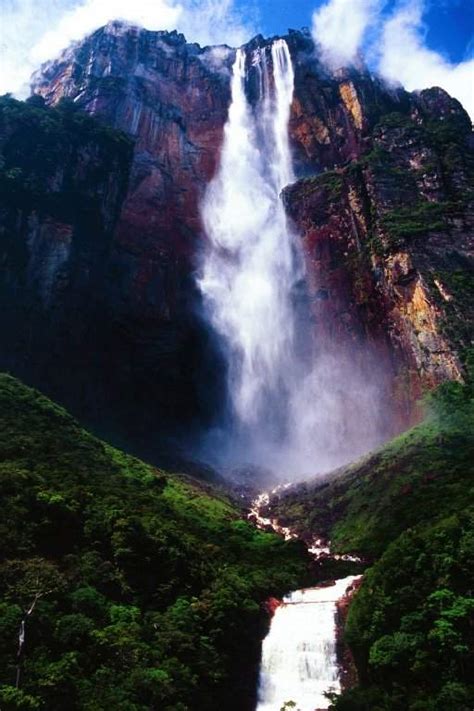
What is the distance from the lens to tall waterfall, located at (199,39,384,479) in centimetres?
4526

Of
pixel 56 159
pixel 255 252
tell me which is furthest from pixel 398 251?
pixel 56 159

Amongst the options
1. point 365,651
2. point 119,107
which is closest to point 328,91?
point 119,107

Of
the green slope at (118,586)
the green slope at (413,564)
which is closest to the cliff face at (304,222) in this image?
the green slope at (413,564)

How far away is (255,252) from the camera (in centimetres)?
5566

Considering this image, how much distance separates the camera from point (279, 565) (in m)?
24.2

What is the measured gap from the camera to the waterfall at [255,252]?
50188mm

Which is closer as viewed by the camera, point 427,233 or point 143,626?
point 143,626

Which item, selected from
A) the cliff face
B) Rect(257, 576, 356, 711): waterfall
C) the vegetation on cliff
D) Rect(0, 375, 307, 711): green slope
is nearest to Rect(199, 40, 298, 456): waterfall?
the cliff face

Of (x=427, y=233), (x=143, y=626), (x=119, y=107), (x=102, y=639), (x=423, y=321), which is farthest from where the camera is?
(x=119, y=107)

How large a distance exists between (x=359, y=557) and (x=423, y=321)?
19.5m

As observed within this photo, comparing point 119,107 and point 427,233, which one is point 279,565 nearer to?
point 427,233

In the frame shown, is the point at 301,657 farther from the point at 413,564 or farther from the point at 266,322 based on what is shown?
the point at 266,322

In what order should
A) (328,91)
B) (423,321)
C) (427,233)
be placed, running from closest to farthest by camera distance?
(423,321)
(427,233)
(328,91)

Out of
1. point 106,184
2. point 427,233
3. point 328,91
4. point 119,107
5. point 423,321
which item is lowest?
point 423,321
